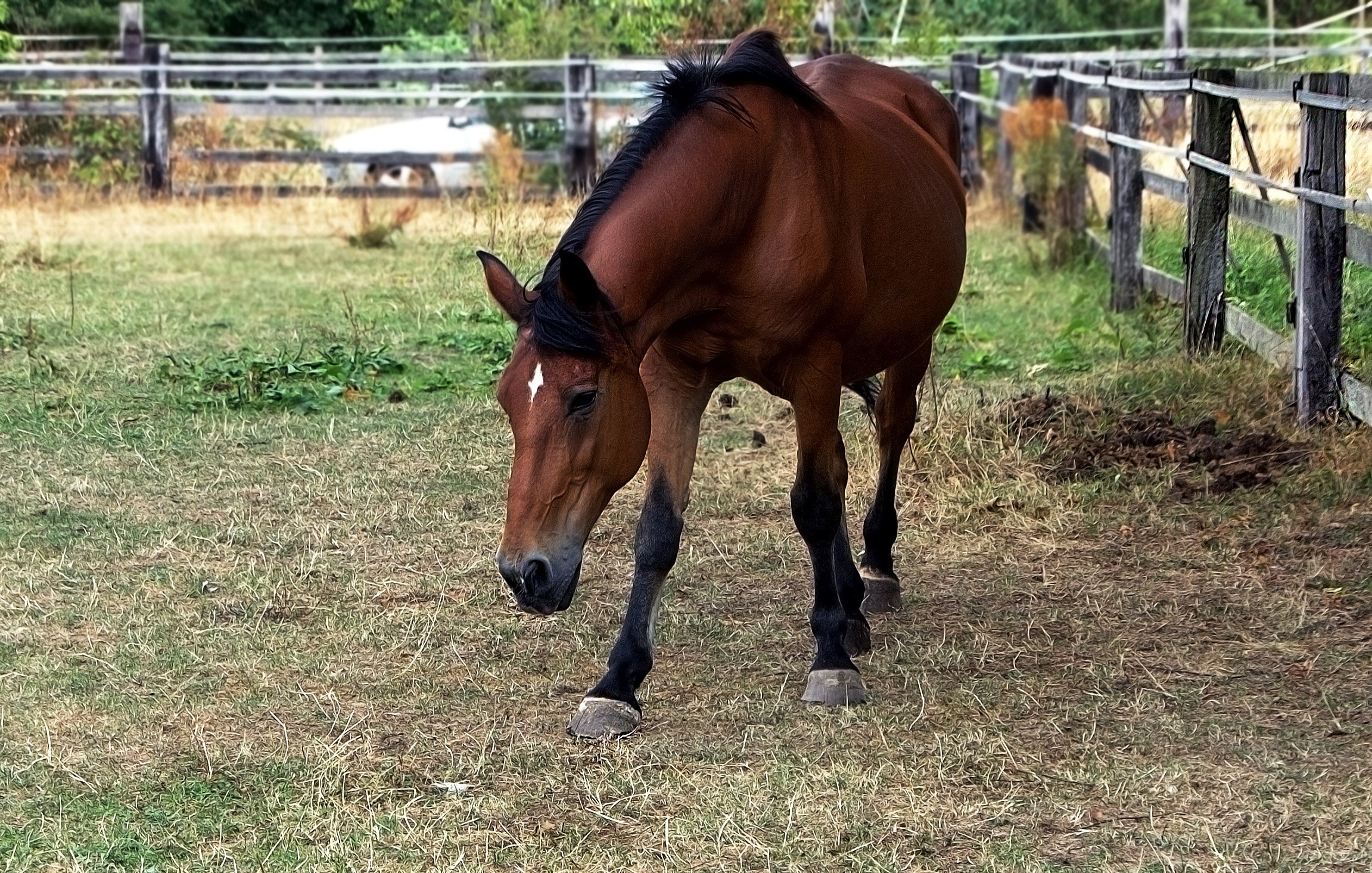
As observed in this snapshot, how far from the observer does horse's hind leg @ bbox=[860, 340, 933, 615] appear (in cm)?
509

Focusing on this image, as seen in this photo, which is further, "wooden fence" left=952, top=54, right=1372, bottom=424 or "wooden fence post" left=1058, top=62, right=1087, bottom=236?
"wooden fence post" left=1058, top=62, right=1087, bottom=236

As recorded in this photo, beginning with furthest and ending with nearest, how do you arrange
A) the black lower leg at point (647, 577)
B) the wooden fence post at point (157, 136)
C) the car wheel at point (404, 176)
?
1. the car wheel at point (404, 176)
2. the wooden fence post at point (157, 136)
3. the black lower leg at point (647, 577)

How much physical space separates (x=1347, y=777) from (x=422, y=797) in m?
2.18

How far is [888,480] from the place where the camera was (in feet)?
17.0

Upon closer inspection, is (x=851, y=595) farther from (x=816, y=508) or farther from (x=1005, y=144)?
(x=1005, y=144)

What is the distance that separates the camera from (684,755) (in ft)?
12.5

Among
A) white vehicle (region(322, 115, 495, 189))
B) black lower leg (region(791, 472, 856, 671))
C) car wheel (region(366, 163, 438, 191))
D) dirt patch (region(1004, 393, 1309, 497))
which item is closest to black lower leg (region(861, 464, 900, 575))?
black lower leg (region(791, 472, 856, 671))

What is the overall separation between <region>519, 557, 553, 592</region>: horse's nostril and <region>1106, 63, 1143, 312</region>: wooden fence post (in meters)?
6.97

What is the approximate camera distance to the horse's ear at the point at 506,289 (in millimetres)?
3551

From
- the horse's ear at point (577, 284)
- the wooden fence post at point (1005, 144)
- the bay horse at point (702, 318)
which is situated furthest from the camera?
the wooden fence post at point (1005, 144)

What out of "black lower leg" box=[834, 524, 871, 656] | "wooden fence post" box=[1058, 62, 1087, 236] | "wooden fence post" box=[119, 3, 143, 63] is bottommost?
"black lower leg" box=[834, 524, 871, 656]

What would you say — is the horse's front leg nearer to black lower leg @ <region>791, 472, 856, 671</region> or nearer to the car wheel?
black lower leg @ <region>791, 472, 856, 671</region>

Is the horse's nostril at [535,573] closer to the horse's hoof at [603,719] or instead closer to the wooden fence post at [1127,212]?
the horse's hoof at [603,719]

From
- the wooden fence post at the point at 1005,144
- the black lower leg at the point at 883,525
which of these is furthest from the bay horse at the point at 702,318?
the wooden fence post at the point at 1005,144
